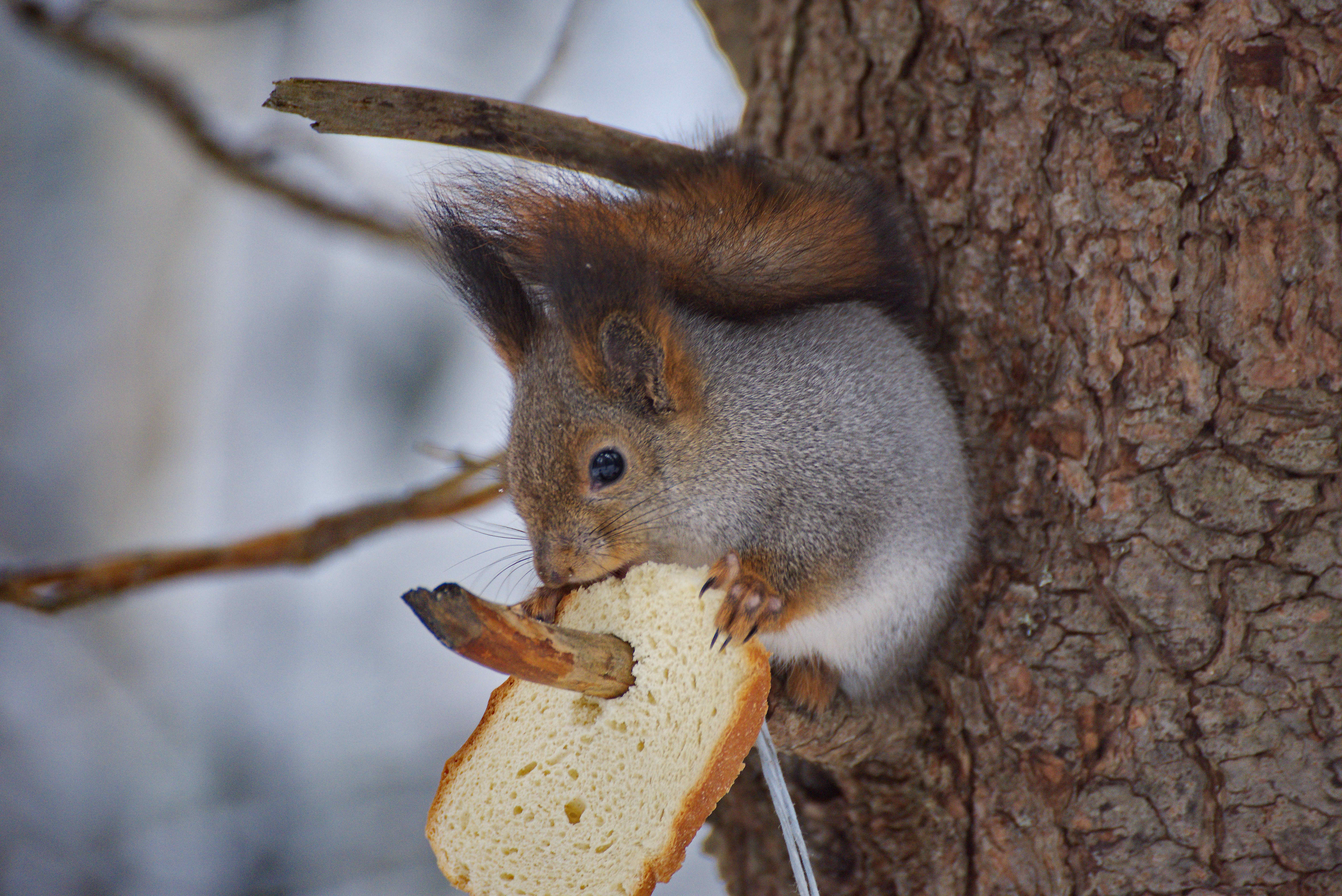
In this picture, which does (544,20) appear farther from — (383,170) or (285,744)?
(285,744)

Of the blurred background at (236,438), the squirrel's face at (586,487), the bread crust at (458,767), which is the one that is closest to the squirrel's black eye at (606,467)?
the squirrel's face at (586,487)

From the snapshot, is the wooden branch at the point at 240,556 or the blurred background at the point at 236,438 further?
the blurred background at the point at 236,438

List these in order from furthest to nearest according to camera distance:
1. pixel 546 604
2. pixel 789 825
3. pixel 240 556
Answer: pixel 240 556 < pixel 546 604 < pixel 789 825

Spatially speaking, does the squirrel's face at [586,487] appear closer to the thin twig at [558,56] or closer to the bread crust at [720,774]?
the bread crust at [720,774]

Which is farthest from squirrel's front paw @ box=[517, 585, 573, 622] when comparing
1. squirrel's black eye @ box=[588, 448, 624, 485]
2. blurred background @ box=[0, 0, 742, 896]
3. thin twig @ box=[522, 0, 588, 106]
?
blurred background @ box=[0, 0, 742, 896]

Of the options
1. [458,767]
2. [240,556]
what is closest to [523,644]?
[458,767]

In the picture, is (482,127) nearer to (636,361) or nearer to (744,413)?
(636,361)
